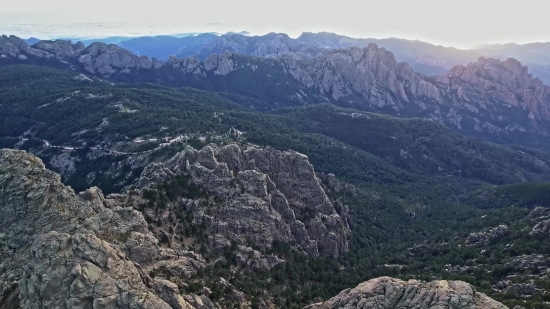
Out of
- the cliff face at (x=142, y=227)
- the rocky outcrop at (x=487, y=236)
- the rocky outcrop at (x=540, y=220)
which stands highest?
the cliff face at (x=142, y=227)

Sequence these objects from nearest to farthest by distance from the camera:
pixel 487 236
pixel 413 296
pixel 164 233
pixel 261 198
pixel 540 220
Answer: pixel 413 296
pixel 164 233
pixel 261 198
pixel 487 236
pixel 540 220

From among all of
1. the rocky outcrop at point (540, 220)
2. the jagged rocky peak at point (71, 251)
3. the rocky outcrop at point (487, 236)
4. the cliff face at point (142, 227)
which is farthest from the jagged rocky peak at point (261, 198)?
the rocky outcrop at point (540, 220)

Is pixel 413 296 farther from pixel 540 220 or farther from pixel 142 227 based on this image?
pixel 540 220

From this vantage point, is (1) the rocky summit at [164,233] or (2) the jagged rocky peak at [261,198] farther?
(2) the jagged rocky peak at [261,198]

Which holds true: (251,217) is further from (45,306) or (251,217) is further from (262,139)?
(262,139)

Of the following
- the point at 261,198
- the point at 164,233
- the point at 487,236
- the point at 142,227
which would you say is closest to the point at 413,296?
the point at 142,227

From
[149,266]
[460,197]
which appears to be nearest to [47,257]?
[149,266]

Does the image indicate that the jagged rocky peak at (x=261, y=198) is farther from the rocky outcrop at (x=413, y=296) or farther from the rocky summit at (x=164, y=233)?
the rocky outcrop at (x=413, y=296)
